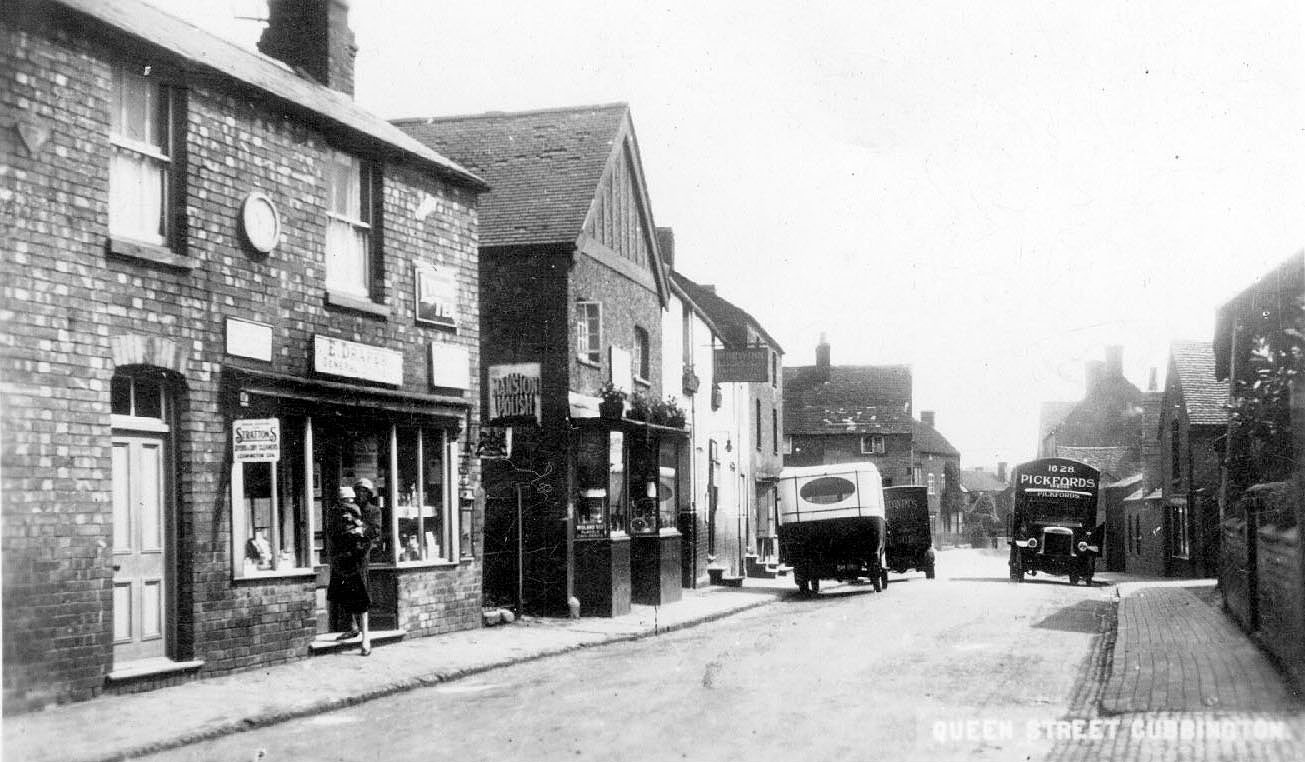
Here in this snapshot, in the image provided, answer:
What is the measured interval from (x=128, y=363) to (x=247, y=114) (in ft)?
10.8

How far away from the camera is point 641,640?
54.9 ft

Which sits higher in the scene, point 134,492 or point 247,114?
point 247,114

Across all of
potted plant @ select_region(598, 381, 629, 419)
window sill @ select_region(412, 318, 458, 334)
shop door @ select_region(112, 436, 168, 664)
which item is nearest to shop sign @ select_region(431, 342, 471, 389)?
window sill @ select_region(412, 318, 458, 334)

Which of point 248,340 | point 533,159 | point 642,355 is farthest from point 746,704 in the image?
point 642,355

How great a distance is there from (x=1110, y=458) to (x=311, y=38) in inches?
2473

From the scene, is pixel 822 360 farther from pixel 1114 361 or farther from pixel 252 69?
pixel 252 69

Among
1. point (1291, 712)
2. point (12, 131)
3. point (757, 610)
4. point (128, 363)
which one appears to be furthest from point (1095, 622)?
point (12, 131)

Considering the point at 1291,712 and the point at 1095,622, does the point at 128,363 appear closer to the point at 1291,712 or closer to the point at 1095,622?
the point at 1291,712

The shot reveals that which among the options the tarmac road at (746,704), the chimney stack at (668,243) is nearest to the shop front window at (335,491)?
the tarmac road at (746,704)

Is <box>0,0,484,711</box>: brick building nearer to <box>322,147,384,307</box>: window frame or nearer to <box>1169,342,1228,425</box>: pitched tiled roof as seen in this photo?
<box>322,147,384,307</box>: window frame

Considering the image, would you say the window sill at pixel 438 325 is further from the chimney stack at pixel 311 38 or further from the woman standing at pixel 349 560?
the chimney stack at pixel 311 38

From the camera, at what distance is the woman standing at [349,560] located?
1350 centimetres

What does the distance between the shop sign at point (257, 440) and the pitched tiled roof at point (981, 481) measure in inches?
4514

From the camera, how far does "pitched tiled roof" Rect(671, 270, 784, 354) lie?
45375 millimetres
